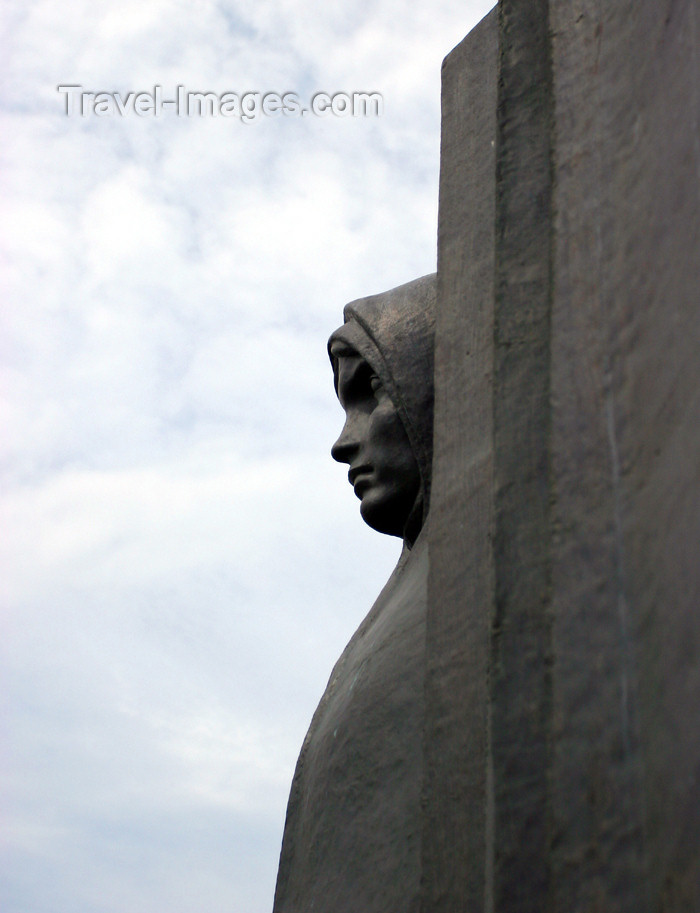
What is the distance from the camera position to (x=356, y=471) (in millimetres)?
2779

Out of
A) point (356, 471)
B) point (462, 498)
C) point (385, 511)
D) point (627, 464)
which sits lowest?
point (627, 464)

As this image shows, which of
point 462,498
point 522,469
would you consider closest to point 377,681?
point 462,498

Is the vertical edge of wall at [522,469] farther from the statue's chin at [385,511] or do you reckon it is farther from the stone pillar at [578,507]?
the statue's chin at [385,511]

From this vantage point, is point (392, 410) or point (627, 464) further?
point (392, 410)

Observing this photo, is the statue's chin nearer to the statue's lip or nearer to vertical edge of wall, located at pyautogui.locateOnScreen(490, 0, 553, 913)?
the statue's lip

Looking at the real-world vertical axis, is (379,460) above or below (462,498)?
above

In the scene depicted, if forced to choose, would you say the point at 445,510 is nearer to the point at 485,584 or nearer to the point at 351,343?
the point at 485,584

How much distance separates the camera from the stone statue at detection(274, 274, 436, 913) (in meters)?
2.06

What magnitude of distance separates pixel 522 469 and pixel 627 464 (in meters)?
0.21

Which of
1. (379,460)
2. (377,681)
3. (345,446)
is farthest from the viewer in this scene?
(345,446)

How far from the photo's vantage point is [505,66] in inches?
75.9

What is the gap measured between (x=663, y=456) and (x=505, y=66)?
0.84 m

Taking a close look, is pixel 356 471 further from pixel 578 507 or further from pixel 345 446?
→ pixel 578 507

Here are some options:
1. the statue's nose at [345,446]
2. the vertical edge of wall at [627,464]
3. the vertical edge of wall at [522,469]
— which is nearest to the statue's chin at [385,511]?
the statue's nose at [345,446]
